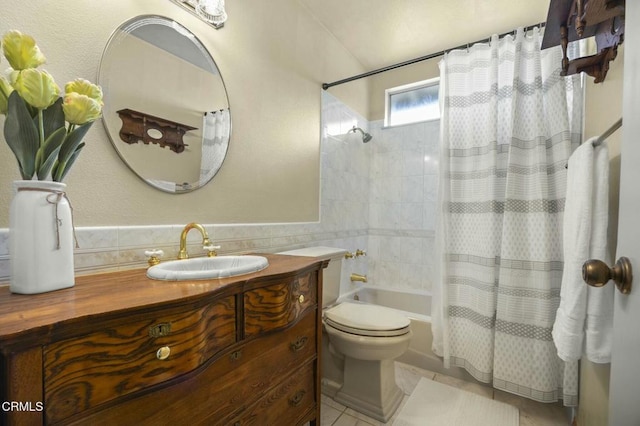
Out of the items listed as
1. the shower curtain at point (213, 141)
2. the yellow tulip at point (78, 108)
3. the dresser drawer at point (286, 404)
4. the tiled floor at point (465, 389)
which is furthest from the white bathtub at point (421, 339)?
the yellow tulip at point (78, 108)

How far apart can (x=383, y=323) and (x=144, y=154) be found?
1388 millimetres

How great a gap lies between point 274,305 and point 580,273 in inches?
39.9

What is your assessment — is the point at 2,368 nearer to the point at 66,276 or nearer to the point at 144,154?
the point at 66,276

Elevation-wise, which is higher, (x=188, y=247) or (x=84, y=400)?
(x=188, y=247)

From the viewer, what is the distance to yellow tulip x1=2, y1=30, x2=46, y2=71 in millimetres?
646

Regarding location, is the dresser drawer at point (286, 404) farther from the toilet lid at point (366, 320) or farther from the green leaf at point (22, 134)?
the green leaf at point (22, 134)

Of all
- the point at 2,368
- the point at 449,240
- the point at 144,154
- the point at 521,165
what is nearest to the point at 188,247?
the point at 144,154

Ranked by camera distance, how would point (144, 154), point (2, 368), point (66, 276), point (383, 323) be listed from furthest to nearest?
point (383, 323) < point (144, 154) < point (66, 276) < point (2, 368)

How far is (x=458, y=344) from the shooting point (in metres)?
1.83

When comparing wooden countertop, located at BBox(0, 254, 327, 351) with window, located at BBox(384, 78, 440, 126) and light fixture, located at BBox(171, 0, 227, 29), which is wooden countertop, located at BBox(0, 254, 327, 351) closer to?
light fixture, located at BBox(171, 0, 227, 29)

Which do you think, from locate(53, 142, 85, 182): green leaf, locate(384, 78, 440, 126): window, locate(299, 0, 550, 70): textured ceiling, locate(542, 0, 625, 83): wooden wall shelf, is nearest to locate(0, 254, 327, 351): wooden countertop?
locate(53, 142, 85, 182): green leaf

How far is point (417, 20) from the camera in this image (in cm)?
203

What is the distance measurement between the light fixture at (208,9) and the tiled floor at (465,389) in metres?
2.02

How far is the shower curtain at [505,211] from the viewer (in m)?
1.58
